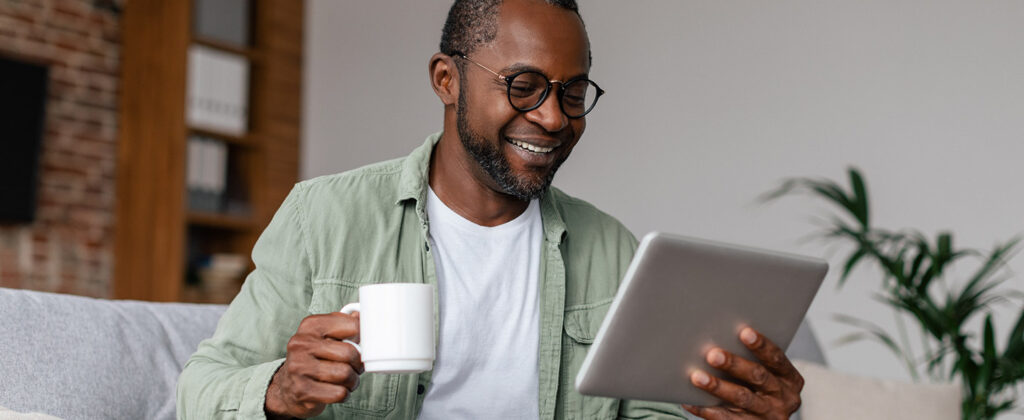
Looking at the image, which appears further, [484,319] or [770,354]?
[484,319]

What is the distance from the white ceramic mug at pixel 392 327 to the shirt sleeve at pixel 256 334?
0.22 meters

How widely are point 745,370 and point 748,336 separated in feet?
0.16

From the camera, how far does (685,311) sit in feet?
4.05

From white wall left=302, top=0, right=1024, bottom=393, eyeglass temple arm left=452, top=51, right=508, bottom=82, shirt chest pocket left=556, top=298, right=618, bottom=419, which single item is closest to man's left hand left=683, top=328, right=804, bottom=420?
shirt chest pocket left=556, top=298, right=618, bottom=419

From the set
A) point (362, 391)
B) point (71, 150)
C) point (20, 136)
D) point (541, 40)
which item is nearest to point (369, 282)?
point (362, 391)

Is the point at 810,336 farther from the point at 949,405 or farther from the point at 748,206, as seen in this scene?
the point at 748,206

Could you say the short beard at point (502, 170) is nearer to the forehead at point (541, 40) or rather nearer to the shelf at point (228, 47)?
the forehead at point (541, 40)

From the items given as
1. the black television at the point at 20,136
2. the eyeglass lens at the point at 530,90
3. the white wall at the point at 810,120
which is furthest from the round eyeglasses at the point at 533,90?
the black television at the point at 20,136

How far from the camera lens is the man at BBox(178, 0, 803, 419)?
138cm

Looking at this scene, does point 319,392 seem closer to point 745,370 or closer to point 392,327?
point 392,327

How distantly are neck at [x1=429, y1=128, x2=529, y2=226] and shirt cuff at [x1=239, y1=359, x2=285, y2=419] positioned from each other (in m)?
0.46

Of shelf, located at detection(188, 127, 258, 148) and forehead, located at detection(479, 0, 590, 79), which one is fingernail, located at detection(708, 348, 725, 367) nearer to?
forehead, located at detection(479, 0, 590, 79)

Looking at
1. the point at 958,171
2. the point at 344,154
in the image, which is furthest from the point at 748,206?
the point at 344,154

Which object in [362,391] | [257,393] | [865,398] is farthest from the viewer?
[865,398]
